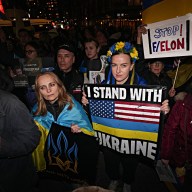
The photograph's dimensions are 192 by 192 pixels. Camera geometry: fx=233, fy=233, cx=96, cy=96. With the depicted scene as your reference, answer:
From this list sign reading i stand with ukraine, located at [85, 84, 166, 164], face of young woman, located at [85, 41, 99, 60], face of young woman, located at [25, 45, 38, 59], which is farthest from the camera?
face of young woman, located at [85, 41, 99, 60]

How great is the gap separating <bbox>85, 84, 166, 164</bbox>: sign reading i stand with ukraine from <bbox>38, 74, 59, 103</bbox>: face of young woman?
1.61ft

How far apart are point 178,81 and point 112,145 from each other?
2245mm

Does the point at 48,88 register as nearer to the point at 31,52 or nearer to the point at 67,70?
the point at 67,70

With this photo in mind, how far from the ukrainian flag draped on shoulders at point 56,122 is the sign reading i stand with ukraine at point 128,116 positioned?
0.16 meters

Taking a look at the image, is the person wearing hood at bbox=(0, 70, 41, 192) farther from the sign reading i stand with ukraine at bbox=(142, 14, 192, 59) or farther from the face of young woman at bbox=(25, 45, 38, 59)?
the face of young woman at bbox=(25, 45, 38, 59)

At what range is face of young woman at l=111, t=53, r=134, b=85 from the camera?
324 centimetres

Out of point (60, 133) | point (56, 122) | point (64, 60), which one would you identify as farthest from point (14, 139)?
point (64, 60)

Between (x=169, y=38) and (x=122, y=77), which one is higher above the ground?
(x=169, y=38)

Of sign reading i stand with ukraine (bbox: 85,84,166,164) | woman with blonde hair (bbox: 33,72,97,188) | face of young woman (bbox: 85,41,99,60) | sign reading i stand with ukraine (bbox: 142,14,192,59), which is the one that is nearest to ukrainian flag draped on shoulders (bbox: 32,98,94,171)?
woman with blonde hair (bbox: 33,72,97,188)

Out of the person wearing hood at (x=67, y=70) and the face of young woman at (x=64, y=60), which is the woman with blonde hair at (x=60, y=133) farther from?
the face of young woman at (x=64, y=60)

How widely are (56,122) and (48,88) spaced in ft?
1.59

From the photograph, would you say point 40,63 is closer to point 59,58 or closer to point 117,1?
point 59,58

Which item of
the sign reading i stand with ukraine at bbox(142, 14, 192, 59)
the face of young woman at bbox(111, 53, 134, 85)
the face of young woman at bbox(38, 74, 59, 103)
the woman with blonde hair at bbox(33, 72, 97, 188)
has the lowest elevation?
the woman with blonde hair at bbox(33, 72, 97, 188)

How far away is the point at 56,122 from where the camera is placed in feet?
10.3
